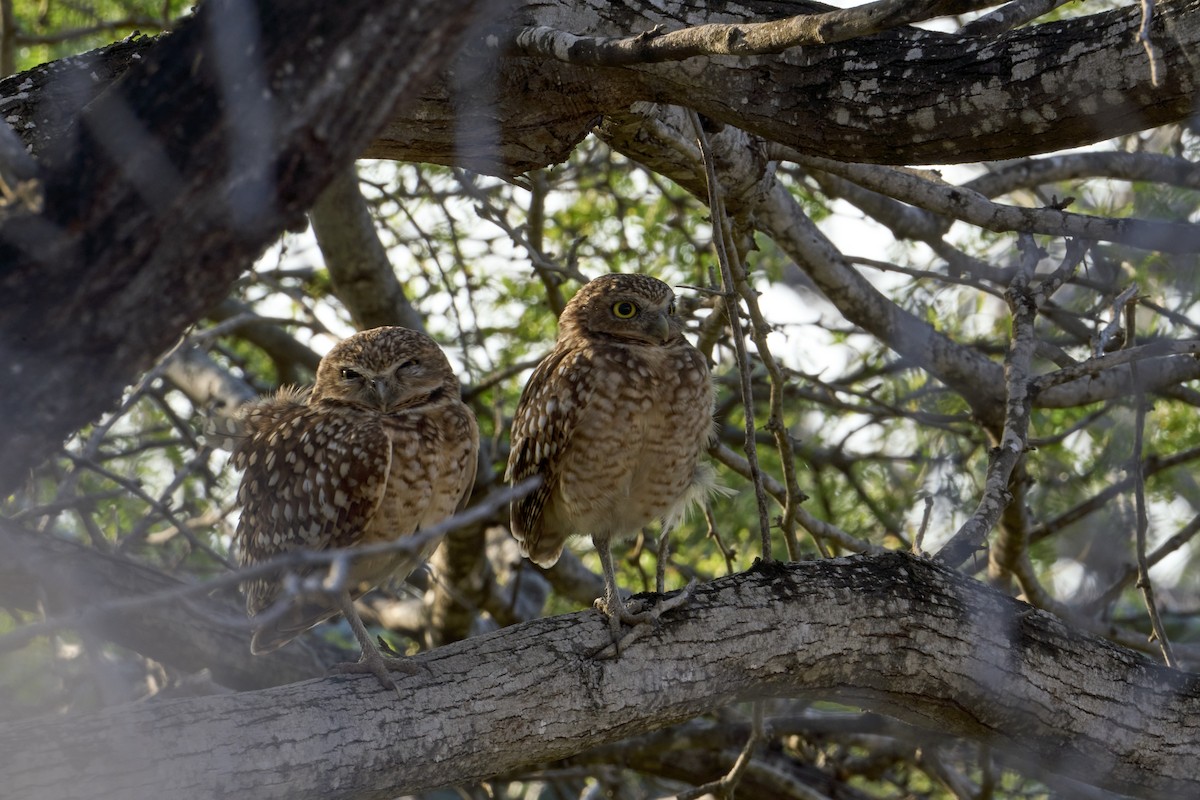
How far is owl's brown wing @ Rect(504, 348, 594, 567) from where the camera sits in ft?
12.9

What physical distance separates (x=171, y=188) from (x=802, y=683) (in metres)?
2.33

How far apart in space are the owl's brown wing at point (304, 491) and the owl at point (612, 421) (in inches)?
21.1

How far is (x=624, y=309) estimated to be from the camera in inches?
164

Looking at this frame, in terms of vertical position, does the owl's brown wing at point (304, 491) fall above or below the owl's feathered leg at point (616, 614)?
above

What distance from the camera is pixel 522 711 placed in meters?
3.12

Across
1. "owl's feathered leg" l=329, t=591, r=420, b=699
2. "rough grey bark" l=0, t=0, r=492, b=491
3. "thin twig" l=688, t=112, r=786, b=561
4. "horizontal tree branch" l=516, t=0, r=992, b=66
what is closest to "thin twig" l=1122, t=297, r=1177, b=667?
"thin twig" l=688, t=112, r=786, b=561

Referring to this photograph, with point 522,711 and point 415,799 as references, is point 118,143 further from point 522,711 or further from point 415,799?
point 415,799

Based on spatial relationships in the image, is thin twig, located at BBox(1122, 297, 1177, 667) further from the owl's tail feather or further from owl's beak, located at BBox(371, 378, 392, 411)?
owl's beak, located at BBox(371, 378, 392, 411)

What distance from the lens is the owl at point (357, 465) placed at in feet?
12.7

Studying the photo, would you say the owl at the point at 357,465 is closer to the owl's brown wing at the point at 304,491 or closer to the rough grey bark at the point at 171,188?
the owl's brown wing at the point at 304,491

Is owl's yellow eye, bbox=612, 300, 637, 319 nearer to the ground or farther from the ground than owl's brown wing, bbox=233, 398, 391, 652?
farther from the ground

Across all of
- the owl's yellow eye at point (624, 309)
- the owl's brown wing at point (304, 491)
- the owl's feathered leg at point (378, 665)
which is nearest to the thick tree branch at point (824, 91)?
the owl's yellow eye at point (624, 309)

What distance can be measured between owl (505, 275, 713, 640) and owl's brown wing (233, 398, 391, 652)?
1.76 ft

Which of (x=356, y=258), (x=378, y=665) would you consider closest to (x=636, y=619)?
(x=378, y=665)
